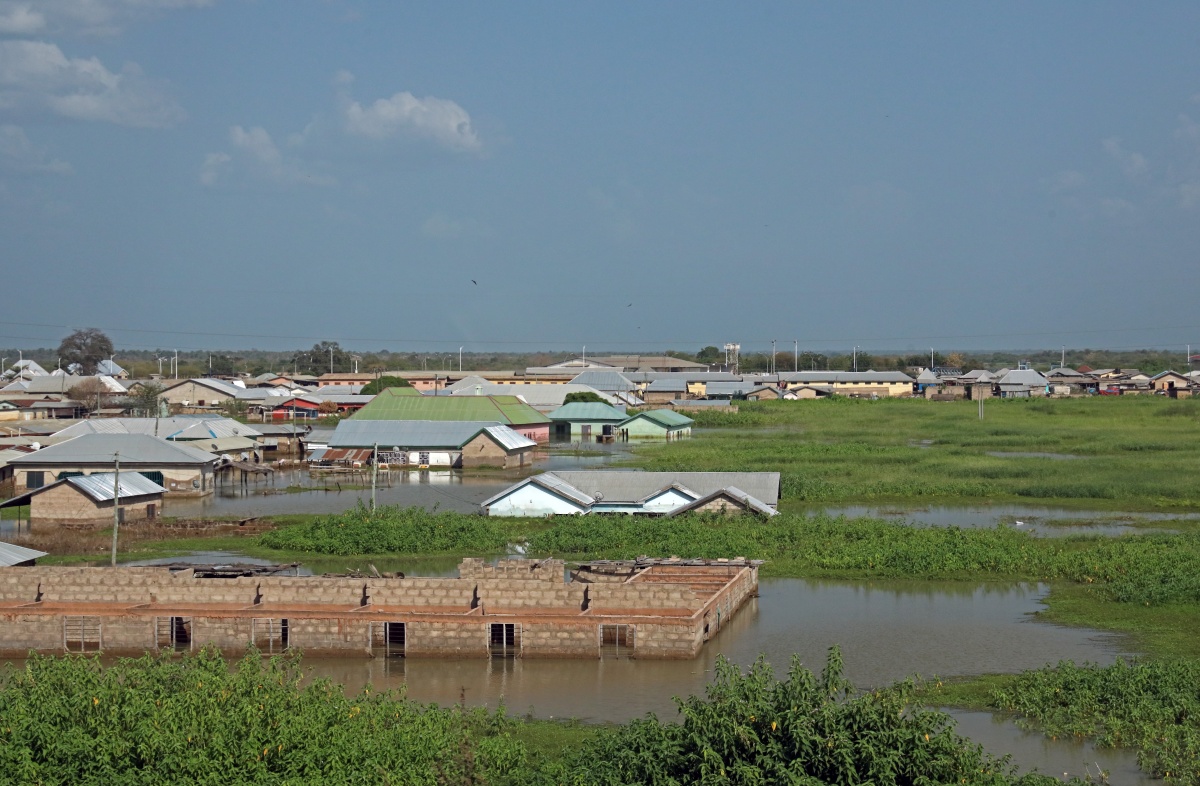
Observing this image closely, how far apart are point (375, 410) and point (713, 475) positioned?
931 inches

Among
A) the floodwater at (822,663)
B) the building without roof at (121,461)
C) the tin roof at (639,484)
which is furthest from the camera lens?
the building without roof at (121,461)

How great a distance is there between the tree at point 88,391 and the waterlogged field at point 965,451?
123ft

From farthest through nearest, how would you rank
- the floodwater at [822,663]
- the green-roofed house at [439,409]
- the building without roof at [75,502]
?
the green-roofed house at [439,409], the building without roof at [75,502], the floodwater at [822,663]

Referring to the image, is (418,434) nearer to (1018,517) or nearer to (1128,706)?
(1018,517)

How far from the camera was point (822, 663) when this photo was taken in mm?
17156

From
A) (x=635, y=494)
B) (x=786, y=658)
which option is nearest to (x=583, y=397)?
(x=635, y=494)

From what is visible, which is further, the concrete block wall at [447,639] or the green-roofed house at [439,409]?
the green-roofed house at [439,409]

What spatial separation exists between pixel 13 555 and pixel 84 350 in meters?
94.8

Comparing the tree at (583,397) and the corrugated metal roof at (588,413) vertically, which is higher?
the tree at (583,397)

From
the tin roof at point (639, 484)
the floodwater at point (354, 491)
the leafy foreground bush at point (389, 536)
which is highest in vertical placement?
the tin roof at point (639, 484)

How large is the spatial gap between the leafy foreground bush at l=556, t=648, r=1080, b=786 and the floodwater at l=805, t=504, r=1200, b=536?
18643mm

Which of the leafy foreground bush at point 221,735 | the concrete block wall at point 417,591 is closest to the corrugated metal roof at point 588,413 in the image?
the concrete block wall at point 417,591

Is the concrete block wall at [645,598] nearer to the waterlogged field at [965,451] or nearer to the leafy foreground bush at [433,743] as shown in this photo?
the leafy foreground bush at [433,743]

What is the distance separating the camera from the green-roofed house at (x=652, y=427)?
59.0 metres
